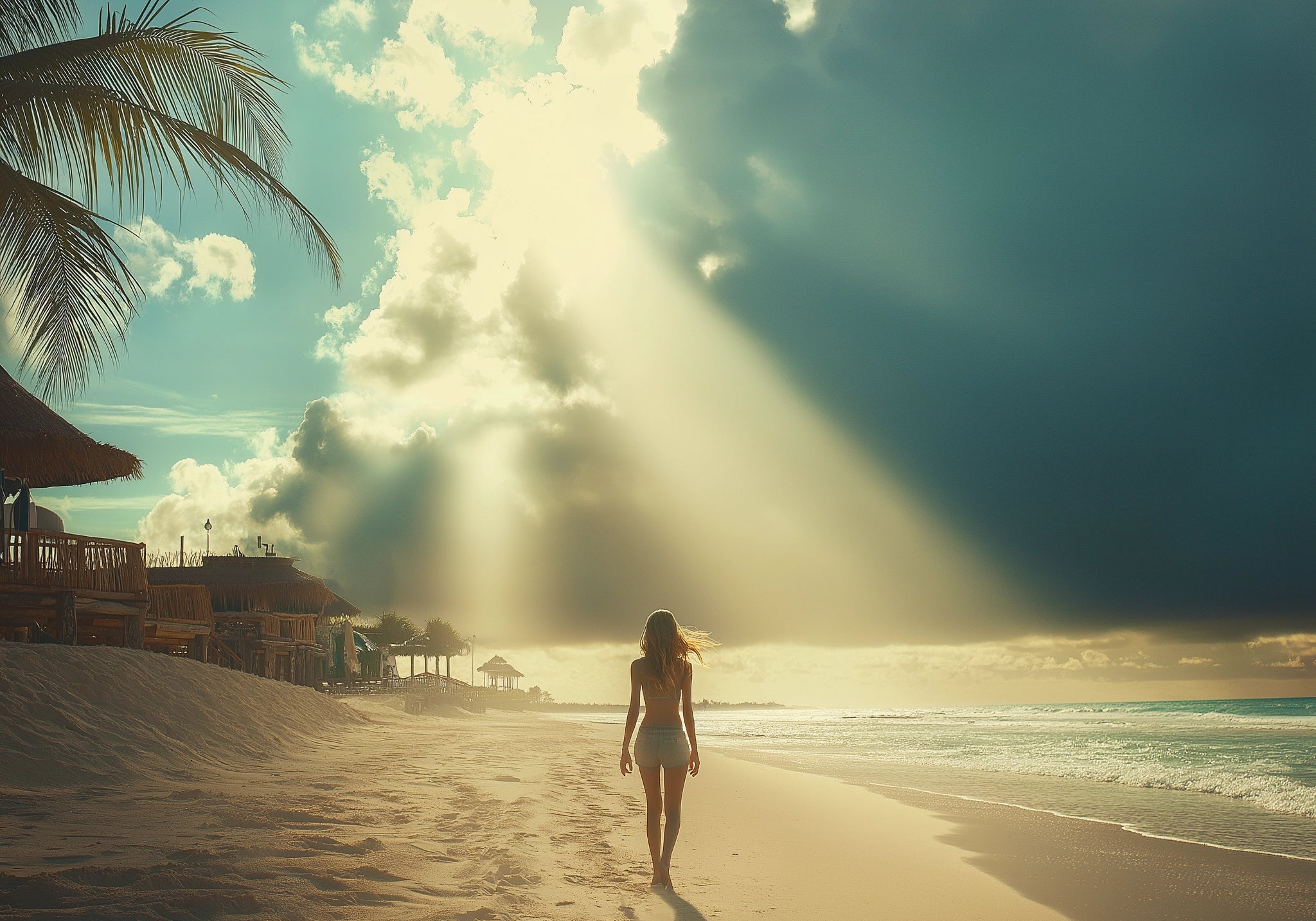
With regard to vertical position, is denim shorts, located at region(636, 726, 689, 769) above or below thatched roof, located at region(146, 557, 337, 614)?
below

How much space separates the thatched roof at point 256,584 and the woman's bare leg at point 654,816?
24872 mm

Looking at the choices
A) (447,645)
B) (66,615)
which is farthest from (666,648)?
(447,645)

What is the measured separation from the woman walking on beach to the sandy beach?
36cm

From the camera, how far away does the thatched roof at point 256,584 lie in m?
26.8

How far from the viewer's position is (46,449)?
13.2 metres

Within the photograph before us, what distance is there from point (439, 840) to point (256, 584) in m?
→ 23.6

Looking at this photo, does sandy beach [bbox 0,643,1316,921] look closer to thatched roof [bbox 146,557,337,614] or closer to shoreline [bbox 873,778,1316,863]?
shoreline [bbox 873,778,1316,863]

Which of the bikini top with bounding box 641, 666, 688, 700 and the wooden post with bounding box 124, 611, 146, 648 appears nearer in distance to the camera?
the bikini top with bounding box 641, 666, 688, 700

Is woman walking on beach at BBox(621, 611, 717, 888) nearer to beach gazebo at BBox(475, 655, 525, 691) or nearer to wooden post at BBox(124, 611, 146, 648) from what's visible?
wooden post at BBox(124, 611, 146, 648)

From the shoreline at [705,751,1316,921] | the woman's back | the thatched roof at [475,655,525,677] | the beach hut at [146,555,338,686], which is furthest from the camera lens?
the thatched roof at [475,655,525,677]

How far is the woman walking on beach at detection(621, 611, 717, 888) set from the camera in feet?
17.9

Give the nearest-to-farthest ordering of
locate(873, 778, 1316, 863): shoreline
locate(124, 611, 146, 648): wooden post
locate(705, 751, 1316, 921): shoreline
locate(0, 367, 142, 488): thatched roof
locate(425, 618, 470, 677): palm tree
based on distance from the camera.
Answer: locate(705, 751, 1316, 921): shoreline, locate(873, 778, 1316, 863): shoreline, locate(0, 367, 142, 488): thatched roof, locate(124, 611, 146, 648): wooden post, locate(425, 618, 470, 677): palm tree

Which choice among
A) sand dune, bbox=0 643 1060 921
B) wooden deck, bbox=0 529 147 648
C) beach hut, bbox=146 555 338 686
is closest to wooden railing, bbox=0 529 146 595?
wooden deck, bbox=0 529 147 648

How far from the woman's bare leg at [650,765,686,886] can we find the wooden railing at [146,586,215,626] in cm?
1466
